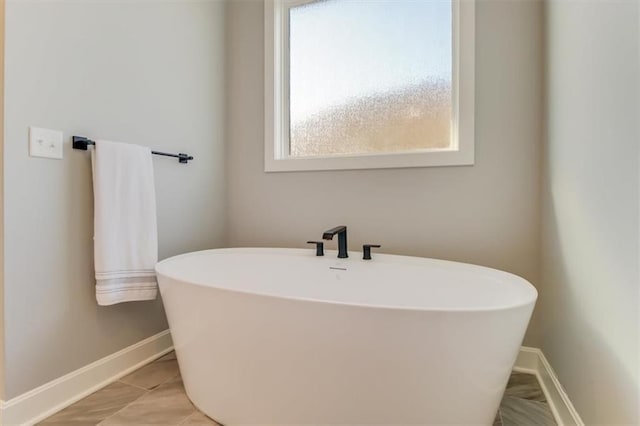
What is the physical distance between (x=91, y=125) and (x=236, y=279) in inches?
→ 42.2

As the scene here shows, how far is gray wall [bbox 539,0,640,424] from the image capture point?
0.88 metres

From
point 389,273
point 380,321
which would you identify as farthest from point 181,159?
point 380,321

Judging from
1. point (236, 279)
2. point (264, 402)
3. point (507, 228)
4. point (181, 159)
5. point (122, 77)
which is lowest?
point (264, 402)

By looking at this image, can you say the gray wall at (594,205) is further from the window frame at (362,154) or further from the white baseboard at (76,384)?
the white baseboard at (76,384)

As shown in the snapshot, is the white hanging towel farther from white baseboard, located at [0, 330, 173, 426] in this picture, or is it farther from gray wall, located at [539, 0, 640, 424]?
gray wall, located at [539, 0, 640, 424]

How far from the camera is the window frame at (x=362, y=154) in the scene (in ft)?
5.87

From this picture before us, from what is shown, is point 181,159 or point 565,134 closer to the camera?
point 565,134

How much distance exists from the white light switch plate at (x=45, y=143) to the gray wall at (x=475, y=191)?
1148 mm

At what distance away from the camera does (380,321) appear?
3.08 feet

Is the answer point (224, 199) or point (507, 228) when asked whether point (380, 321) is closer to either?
point (507, 228)

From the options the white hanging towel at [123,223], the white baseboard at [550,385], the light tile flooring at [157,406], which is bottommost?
the light tile flooring at [157,406]

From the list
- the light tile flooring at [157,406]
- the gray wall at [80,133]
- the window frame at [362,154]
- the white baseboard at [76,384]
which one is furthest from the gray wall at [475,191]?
the white baseboard at [76,384]

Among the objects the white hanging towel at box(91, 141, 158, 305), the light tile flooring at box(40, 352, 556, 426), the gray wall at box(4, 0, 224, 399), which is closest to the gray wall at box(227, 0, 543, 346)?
the light tile flooring at box(40, 352, 556, 426)

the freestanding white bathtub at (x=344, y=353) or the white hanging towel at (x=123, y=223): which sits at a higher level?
the white hanging towel at (x=123, y=223)
